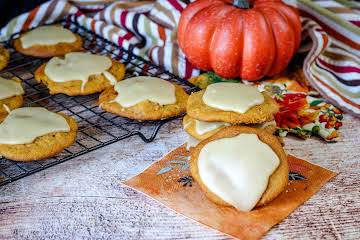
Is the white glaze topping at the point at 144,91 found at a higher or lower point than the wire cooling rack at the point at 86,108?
higher

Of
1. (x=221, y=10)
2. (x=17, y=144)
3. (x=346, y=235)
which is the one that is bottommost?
(x=346, y=235)

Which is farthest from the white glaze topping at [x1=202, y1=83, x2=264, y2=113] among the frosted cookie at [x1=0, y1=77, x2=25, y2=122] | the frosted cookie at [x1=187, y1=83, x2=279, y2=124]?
the frosted cookie at [x1=0, y1=77, x2=25, y2=122]

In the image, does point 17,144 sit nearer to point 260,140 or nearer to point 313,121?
point 260,140

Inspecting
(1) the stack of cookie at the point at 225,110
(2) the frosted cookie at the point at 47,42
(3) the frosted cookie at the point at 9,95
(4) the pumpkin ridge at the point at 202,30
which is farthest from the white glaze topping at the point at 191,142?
(2) the frosted cookie at the point at 47,42

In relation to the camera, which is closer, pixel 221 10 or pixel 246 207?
pixel 246 207

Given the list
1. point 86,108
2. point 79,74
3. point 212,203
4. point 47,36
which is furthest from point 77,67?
point 212,203

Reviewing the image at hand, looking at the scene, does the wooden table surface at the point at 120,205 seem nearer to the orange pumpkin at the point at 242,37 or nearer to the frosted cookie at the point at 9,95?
the frosted cookie at the point at 9,95

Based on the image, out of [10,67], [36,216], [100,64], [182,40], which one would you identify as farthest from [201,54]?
[36,216]

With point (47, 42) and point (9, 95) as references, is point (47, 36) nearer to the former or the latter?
point (47, 42)
